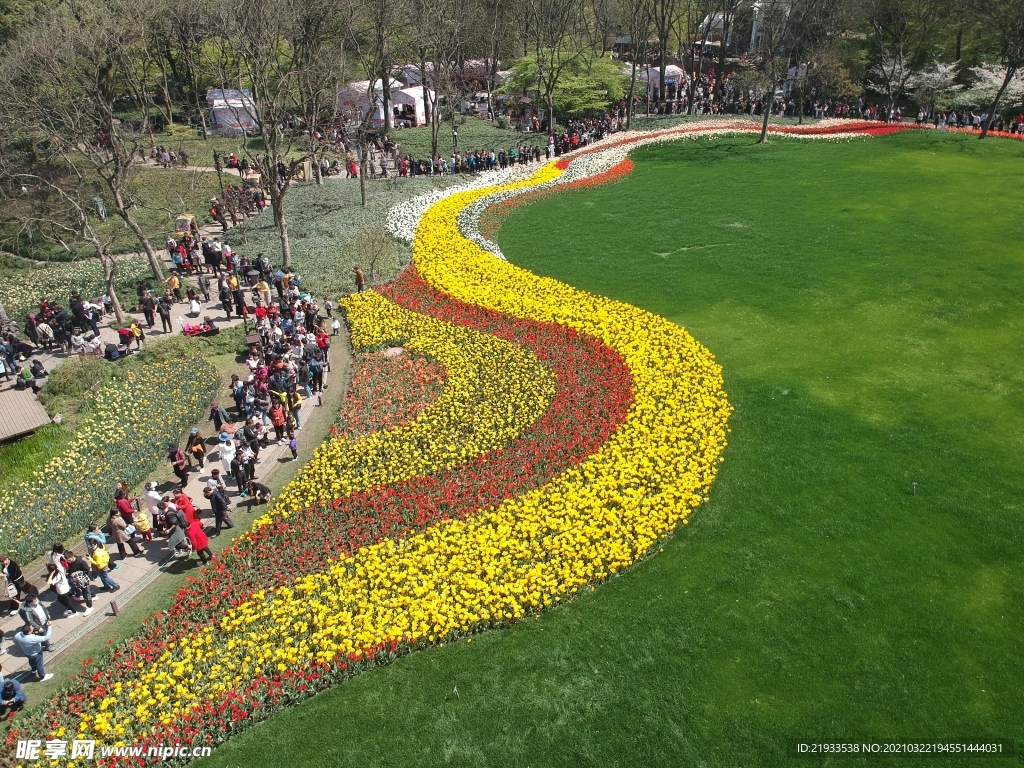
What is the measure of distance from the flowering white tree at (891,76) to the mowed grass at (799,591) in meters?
36.0

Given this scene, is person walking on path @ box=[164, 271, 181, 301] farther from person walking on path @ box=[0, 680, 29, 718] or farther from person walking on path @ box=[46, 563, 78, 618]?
person walking on path @ box=[0, 680, 29, 718]

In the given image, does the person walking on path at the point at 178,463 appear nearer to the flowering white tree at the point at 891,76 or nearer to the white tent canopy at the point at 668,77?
the flowering white tree at the point at 891,76

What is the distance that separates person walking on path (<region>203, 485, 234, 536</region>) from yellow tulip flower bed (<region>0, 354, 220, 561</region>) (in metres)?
3.11

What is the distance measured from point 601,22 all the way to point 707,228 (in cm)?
5299

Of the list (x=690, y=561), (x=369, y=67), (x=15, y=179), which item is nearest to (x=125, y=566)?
(x=690, y=561)

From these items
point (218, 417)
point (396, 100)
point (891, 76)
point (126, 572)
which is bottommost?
point (126, 572)

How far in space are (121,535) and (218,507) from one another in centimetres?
215

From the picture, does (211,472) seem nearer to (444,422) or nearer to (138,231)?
(444,422)

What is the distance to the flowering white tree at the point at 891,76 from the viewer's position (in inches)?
2217

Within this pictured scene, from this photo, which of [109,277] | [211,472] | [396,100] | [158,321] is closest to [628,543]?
[211,472]

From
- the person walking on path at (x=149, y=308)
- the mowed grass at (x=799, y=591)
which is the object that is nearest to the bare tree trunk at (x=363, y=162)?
the person walking on path at (x=149, y=308)

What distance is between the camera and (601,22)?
250 feet

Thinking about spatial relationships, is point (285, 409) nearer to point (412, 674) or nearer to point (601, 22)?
point (412, 674)

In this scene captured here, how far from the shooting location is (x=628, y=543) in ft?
49.9
